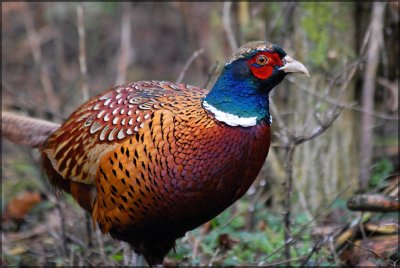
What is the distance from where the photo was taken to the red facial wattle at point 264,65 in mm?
3757

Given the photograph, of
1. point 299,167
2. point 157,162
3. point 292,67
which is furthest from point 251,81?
point 299,167

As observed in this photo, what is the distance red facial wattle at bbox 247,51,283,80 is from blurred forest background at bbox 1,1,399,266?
641 millimetres

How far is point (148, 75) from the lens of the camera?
1141cm

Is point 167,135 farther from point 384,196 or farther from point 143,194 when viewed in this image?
point 384,196

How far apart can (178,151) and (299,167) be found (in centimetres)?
270

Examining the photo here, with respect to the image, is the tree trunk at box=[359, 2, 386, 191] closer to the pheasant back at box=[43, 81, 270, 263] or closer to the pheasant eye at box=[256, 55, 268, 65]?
the pheasant back at box=[43, 81, 270, 263]

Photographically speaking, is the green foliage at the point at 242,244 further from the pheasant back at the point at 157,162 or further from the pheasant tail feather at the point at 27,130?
the pheasant tail feather at the point at 27,130

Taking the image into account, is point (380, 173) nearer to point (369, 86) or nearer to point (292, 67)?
point (369, 86)

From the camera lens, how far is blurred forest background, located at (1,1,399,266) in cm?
477

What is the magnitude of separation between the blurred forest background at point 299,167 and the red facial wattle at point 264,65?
0.64 m

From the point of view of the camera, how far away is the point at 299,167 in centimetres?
629

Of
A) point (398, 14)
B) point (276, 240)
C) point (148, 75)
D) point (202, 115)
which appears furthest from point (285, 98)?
point (148, 75)

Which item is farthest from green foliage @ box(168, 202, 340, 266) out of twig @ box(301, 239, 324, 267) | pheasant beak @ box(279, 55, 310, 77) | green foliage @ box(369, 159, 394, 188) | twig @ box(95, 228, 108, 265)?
pheasant beak @ box(279, 55, 310, 77)

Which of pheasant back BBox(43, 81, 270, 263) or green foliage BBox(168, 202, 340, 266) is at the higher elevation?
pheasant back BBox(43, 81, 270, 263)
